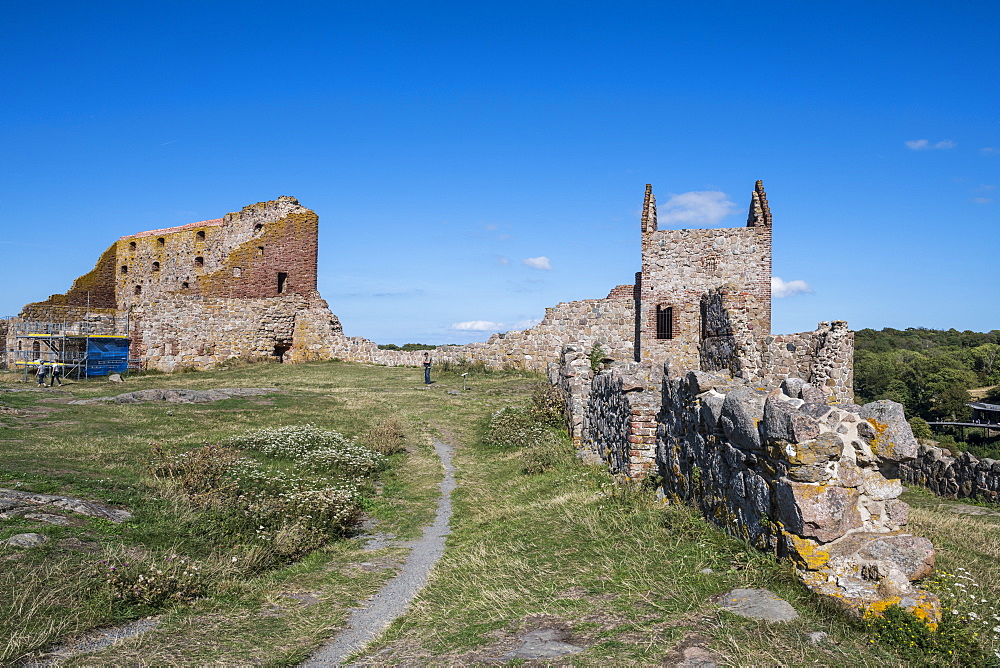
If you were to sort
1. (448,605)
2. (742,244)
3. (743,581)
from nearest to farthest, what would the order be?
1. (743,581)
2. (448,605)
3. (742,244)

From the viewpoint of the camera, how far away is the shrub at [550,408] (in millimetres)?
13922

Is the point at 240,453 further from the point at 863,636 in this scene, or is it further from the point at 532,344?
the point at 532,344

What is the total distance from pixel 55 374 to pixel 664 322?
21.6 metres

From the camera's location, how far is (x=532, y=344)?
2594 centimetres

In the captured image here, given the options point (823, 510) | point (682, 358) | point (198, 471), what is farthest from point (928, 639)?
point (682, 358)

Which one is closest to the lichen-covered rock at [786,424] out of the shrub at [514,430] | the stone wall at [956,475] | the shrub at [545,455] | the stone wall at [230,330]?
the shrub at [545,455]

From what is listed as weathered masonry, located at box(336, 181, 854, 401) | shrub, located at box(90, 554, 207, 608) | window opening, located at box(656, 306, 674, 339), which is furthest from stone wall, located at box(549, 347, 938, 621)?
window opening, located at box(656, 306, 674, 339)

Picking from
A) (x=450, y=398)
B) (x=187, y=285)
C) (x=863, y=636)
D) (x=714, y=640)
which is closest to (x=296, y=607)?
(x=714, y=640)

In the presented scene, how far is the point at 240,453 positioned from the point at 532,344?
53.3ft

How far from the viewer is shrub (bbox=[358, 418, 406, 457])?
41.2 feet

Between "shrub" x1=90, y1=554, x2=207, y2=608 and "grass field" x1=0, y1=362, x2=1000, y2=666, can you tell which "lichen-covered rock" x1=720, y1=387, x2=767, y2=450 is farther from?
"shrub" x1=90, y1=554, x2=207, y2=608

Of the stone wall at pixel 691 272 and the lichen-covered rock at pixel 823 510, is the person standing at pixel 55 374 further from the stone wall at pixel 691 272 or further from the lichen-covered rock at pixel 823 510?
the lichen-covered rock at pixel 823 510

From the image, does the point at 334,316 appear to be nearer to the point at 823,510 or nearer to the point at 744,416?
the point at 744,416

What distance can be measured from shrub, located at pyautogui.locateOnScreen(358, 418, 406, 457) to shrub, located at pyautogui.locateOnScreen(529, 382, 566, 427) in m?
2.97
